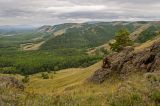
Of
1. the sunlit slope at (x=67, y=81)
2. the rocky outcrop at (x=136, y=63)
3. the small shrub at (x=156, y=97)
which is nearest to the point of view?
the small shrub at (x=156, y=97)

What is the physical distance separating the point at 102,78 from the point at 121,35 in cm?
5342

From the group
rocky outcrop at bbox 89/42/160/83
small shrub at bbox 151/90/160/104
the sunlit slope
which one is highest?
small shrub at bbox 151/90/160/104

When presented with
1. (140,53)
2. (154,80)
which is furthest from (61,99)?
(140,53)

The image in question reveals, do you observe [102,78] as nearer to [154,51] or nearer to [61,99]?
[154,51]

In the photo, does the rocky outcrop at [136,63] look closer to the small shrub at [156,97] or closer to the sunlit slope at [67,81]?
the sunlit slope at [67,81]

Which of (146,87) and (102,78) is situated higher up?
(146,87)

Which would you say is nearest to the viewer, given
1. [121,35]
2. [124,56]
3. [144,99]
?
[144,99]

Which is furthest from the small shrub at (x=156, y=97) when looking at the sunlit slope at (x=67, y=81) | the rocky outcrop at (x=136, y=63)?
the sunlit slope at (x=67, y=81)

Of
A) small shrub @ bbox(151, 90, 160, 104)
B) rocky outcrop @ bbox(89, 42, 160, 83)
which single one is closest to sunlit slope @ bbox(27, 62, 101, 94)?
rocky outcrop @ bbox(89, 42, 160, 83)

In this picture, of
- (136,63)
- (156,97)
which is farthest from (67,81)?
(156,97)

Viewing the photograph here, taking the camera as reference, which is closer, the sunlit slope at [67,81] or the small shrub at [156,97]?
the small shrub at [156,97]

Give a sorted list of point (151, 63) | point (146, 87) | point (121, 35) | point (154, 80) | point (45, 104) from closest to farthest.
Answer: point (45, 104) < point (146, 87) < point (154, 80) < point (151, 63) < point (121, 35)

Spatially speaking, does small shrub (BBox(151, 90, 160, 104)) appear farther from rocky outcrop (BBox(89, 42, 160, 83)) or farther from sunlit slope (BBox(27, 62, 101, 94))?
sunlit slope (BBox(27, 62, 101, 94))

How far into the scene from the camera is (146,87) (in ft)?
43.8
